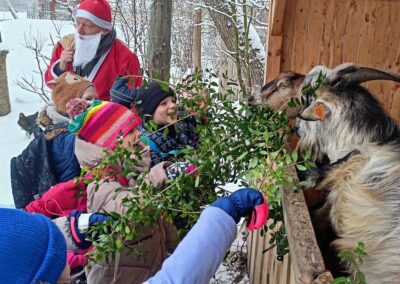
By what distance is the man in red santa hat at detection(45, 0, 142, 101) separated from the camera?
3.33 metres

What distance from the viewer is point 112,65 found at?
3.44m

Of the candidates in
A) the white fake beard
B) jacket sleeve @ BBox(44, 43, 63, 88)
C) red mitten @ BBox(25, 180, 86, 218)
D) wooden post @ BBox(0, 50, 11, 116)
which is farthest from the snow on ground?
red mitten @ BBox(25, 180, 86, 218)

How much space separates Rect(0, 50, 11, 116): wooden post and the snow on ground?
17cm

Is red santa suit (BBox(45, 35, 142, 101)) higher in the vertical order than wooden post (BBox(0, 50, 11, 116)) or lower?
higher

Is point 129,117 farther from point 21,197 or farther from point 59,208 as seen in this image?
point 21,197

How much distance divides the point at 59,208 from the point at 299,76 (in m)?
1.72

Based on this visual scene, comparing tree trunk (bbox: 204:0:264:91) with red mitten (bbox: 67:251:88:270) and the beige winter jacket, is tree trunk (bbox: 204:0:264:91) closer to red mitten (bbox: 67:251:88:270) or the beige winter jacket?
the beige winter jacket

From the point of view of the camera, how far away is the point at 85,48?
10.9ft

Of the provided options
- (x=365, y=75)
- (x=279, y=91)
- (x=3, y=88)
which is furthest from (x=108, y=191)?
(x=3, y=88)

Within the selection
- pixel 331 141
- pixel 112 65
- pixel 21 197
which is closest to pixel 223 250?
pixel 331 141

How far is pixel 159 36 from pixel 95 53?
5.32ft

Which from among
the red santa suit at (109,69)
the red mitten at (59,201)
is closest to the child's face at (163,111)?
the red mitten at (59,201)

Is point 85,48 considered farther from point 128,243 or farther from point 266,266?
point 266,266

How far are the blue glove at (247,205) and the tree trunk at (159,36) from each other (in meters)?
3.46
